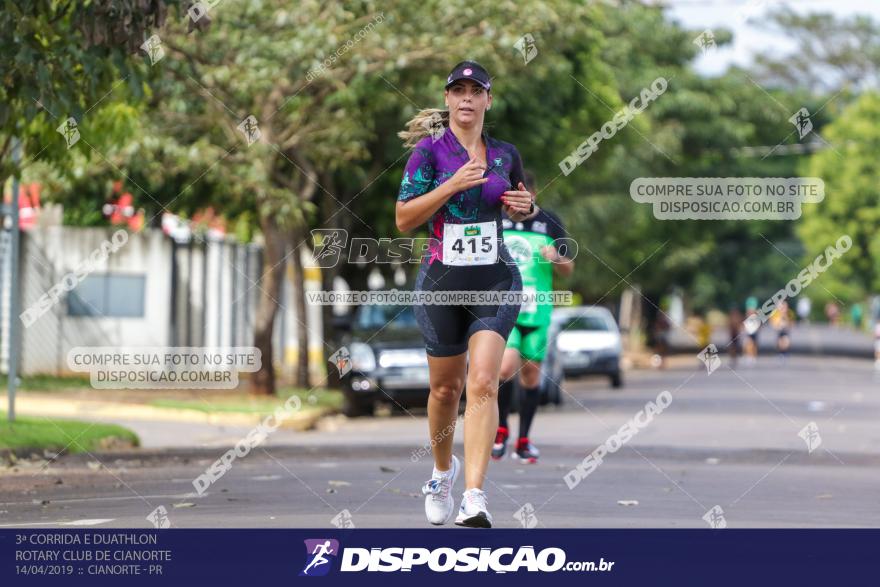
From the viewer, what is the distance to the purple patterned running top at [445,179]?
7.66 metres

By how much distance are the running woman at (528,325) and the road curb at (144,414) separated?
23.0 feet

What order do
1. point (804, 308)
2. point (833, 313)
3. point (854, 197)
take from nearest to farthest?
point (854, 197), point (804, 308), point (833, 313)

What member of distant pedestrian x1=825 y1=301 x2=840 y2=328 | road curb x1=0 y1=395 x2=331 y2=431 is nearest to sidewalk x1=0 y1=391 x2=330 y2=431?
road curb x1=0 y1=395 x2=331 y2=431

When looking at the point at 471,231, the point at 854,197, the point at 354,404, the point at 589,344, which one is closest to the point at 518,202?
the point at 471,231

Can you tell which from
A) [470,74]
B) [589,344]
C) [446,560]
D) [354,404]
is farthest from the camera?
[589,344]

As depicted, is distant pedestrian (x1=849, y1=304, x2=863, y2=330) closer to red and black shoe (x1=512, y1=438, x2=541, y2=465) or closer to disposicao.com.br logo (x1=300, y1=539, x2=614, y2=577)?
red and black shoe (x1=512, y1=438, x2=541, y2=465)

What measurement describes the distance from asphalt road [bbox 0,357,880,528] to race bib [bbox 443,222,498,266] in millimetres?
1262

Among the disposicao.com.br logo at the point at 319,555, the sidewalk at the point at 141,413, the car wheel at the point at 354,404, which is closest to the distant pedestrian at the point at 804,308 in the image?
the car wheel at the point at 354,404

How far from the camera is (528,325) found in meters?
12.1

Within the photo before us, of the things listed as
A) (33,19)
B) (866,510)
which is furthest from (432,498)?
(33,19)

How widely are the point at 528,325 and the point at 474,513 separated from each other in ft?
16.0

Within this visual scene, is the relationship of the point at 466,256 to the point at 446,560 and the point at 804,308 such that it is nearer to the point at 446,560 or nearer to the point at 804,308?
the point at 446,560

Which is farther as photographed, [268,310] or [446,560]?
[268,310]

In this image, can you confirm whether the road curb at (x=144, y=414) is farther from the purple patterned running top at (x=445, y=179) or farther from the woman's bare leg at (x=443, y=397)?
the purple patterned running top at (x=445, y=179)
